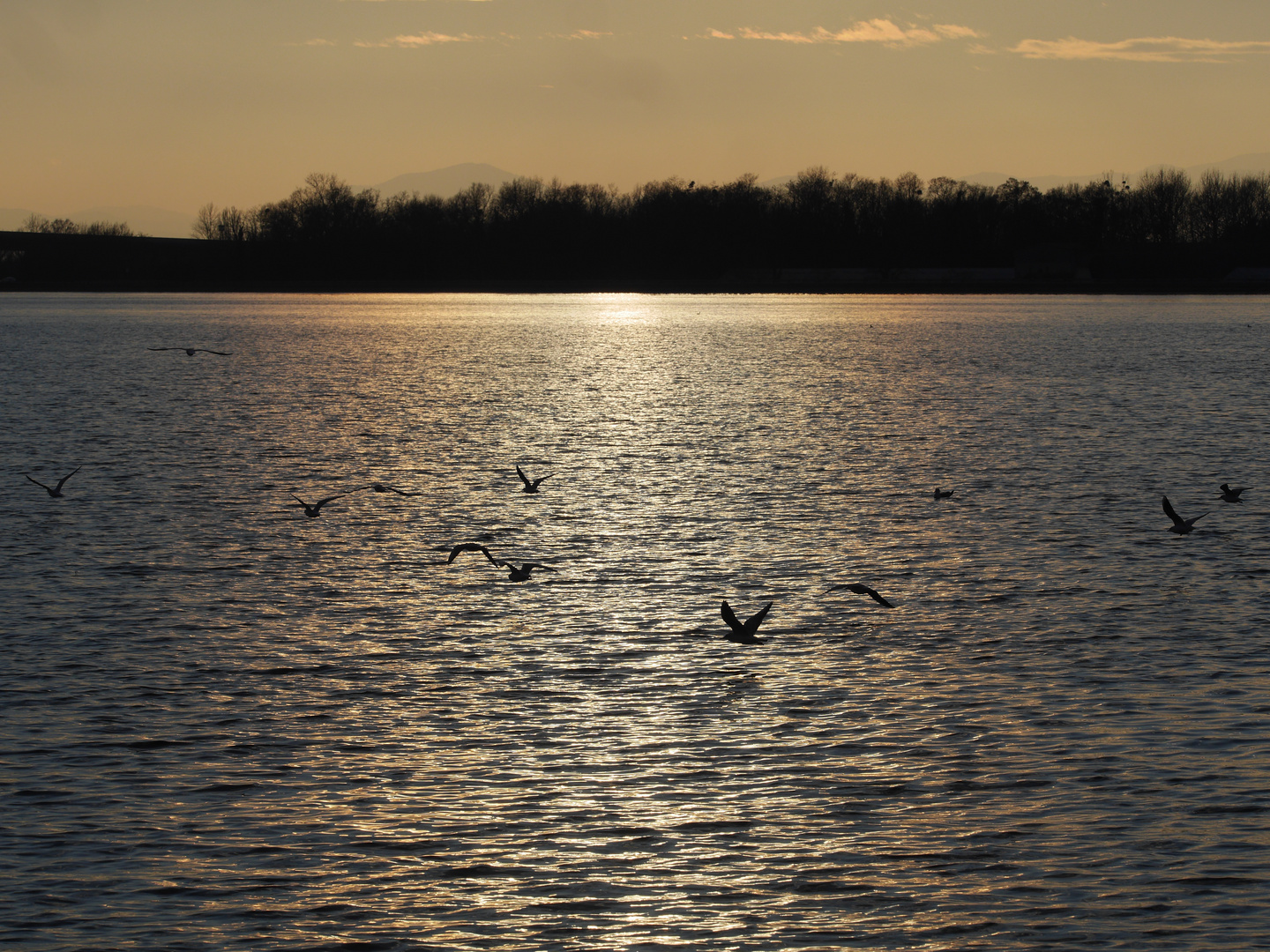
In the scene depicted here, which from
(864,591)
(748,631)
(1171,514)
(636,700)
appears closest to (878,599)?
(864,591)

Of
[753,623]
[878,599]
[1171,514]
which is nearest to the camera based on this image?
[753,623]

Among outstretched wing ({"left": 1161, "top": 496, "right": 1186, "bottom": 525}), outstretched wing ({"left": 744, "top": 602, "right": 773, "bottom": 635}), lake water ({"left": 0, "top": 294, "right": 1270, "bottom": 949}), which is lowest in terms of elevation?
lake water ({"left": 0, "top": 294, "right": 1270, "bottom": 949})

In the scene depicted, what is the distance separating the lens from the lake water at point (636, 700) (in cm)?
985

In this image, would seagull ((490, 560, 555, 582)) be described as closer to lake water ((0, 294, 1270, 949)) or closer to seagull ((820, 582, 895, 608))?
lake water ((0, 294, 1270, 949))

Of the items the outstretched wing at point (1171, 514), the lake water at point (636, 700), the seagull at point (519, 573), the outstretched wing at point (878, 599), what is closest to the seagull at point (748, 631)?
the lake water at point (636, 700)

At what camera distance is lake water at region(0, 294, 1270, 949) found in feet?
32.3

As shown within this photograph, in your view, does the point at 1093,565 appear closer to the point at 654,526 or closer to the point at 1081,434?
the point at 654,526

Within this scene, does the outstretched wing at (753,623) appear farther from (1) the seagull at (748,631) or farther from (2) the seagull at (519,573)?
(2) the seagull at (519,573)

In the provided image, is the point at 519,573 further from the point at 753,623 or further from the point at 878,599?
the point at 878,599

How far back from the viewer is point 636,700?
1439 centimetres

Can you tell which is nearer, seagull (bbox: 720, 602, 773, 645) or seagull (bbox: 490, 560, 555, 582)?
seagull (bbox: 720, 602, 773, 645)

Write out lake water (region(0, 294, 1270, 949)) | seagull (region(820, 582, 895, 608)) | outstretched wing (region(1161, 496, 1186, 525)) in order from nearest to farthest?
lake water (region(0, 294, 1270, 949)) → seagull (region(820, 582, 895, 608)) → outstretched wing (region(1161, 496, 1186, 525))

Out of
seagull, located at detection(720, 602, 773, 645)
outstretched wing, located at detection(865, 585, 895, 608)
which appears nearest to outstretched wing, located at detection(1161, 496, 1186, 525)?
outstretched wing, located at detection(865, 585, 895, 608)

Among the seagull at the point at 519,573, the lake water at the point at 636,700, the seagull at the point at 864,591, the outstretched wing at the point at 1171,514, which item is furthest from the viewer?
the outstretched wing at the point at 1171,514
